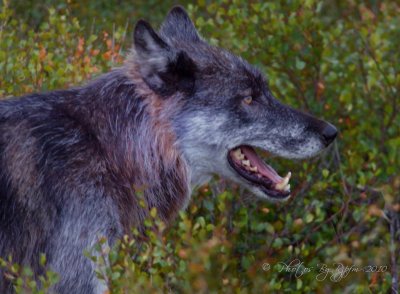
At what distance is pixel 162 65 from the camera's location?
5.93 metres

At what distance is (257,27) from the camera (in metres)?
8.49

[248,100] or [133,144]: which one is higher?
[248,100]

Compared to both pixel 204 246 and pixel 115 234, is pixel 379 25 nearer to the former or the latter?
pixel 115 234

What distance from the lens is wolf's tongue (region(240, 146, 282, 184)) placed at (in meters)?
6.11

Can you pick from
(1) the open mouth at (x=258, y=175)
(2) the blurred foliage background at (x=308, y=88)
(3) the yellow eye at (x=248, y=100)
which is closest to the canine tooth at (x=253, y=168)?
(1) the open mouth at (x=258, y=175)

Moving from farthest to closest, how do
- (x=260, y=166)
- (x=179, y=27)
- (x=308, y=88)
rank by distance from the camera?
1. (x=308, y=88)
2. (x=179, y=27)
3. (x=260, y=166)

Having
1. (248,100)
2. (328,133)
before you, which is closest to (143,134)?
(248,100)

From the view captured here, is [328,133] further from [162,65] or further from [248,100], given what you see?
[162,65]

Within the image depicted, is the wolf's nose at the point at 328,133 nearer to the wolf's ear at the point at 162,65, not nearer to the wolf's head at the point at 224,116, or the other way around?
the wolf's head at the point at 224,116

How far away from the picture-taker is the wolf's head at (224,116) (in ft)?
19.6

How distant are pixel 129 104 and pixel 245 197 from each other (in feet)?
5.71

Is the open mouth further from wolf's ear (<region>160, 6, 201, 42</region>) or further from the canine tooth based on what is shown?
wolf's ear (<region>160, 6, 201, 42</region>)

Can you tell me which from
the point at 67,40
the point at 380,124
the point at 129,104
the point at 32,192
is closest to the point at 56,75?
the point at 67,40

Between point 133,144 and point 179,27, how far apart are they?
1.10 metres
